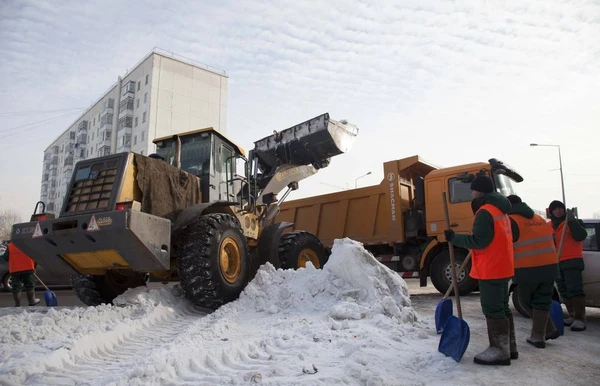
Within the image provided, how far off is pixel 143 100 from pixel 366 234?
119ft

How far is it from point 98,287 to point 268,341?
400 centimetres

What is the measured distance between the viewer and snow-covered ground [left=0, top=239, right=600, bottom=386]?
124 inches

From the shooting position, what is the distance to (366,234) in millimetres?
10289

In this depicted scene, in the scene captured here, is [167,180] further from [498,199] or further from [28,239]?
[498,199]

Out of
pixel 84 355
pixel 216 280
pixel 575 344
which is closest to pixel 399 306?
pixel 575 344

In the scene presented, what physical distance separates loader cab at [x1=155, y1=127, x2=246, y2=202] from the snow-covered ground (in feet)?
5.58

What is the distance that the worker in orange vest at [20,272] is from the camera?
833cm

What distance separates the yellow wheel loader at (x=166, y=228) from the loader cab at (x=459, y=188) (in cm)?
288

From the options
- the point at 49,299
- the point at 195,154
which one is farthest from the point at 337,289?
the point at 49,299

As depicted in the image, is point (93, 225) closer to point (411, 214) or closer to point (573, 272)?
point (573, 272)

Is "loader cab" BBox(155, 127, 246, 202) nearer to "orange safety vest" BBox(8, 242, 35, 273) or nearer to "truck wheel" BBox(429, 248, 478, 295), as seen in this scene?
"orange safety vest" BBox(8, 242, 35, 273)

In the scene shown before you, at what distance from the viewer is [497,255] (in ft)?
12.0

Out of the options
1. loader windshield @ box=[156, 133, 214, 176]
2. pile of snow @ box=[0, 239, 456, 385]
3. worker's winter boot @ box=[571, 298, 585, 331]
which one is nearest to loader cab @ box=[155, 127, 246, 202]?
loader windshield @ box=[156, 133, 214, 176]

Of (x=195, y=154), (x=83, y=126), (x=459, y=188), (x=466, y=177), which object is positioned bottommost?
(x=459, y=188)
